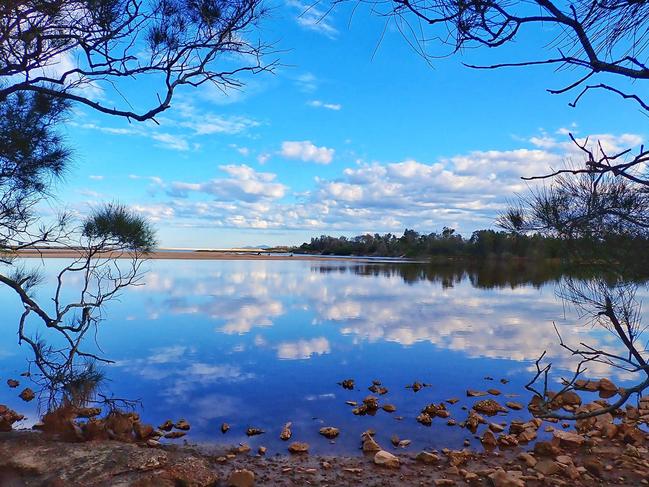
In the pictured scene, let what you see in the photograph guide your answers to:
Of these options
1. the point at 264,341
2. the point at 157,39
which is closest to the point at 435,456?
the point at 157,39

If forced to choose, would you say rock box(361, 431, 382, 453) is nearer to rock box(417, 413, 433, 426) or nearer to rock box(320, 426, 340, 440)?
rock box(320, 426, 340, 440)

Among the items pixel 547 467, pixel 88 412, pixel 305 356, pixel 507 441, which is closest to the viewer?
pixel 547 467

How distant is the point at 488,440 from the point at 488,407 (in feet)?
4.05

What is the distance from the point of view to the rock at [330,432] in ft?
18.8

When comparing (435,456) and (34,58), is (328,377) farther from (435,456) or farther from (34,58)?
(34,58)

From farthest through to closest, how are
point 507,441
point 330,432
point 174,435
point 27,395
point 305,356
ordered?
point 305,356 → point 27,395 → point 330,432 → point 174,435 → point 507,441

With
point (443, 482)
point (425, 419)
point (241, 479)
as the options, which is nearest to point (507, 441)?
point (425, 419)

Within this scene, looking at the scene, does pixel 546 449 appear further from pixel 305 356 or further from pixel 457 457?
pixel 305 356

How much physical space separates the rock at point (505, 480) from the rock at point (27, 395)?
242 inches

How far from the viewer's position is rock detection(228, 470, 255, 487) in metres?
4.34

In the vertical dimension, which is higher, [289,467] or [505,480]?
[505,480]

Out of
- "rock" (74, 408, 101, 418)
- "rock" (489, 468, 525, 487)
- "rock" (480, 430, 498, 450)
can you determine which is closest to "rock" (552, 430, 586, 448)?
"rock" (480, 430, 498, 450)

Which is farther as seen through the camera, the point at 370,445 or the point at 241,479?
the point at 370,445

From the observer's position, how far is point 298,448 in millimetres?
5258
